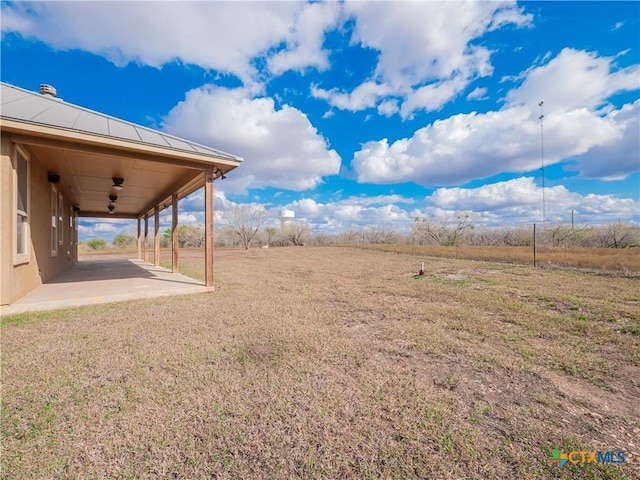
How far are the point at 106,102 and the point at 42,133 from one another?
8464mm

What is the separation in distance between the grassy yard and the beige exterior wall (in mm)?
799

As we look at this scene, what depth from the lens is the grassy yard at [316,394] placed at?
143cm

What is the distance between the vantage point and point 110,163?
5594 millimetres

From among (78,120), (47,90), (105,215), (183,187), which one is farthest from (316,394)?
(105,215)

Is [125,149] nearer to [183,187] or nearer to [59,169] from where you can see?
[183,187]

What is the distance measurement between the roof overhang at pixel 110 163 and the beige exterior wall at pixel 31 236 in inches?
11.8

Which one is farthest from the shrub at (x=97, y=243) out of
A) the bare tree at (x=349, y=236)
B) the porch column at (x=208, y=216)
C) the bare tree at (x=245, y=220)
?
the porch column at (x=208, y=216)

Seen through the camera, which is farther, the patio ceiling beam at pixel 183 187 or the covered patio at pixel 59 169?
the patio ceiling beam at pixel 183 187

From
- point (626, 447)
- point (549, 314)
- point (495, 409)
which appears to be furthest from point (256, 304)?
point (549, 314)

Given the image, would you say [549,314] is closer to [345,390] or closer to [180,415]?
[345,390]

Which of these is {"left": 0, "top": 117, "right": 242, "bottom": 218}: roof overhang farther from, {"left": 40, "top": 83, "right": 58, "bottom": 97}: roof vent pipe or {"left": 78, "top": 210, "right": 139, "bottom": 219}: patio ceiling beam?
{"left": 78, "top": 210, "right": 139, "bottom": 219}: patio ceiling beam

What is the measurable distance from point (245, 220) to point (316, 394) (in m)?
31.6

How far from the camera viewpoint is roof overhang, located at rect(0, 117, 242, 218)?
12.7ft

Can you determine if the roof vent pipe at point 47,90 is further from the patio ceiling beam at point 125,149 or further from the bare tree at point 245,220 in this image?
the bare tree at point 245,220
